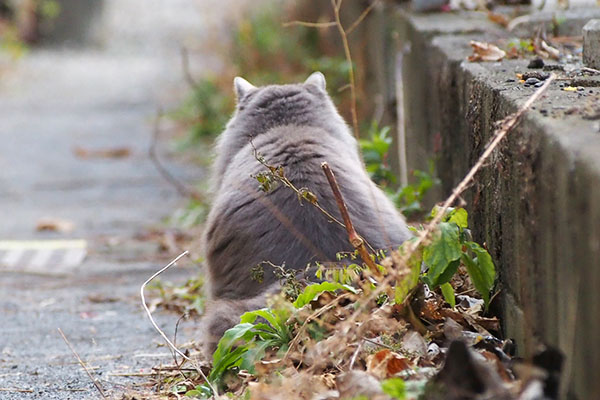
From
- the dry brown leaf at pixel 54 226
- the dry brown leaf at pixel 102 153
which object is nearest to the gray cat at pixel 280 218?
the dry brown leaf at pixel 54 226

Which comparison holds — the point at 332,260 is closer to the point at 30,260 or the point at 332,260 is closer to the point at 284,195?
the point at 284,195

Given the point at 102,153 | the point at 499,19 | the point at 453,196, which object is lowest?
the point at 102,153

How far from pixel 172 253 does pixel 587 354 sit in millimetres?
4011

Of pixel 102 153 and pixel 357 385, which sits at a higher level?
pixel 357 385

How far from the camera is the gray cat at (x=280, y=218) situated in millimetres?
3014

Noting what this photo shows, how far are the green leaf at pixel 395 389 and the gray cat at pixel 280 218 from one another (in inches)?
37.1

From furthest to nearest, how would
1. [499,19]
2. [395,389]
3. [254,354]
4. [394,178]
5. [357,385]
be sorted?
[394,178] → [499,19] → [254,354] → [357,385] → [395,389]

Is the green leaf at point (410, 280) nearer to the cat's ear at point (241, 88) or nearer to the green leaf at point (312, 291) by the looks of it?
the green leaf at point (312, 291)

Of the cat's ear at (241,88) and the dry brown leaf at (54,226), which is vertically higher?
the cat's ear at (241,88)

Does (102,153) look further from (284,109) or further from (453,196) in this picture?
(453,196)

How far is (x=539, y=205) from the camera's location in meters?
2.17

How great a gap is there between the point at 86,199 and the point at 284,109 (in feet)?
13.0

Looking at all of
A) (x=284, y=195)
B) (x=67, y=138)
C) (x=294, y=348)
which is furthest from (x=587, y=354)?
(x=67, y=138)

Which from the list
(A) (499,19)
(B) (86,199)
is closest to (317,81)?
(A) (499,19)
